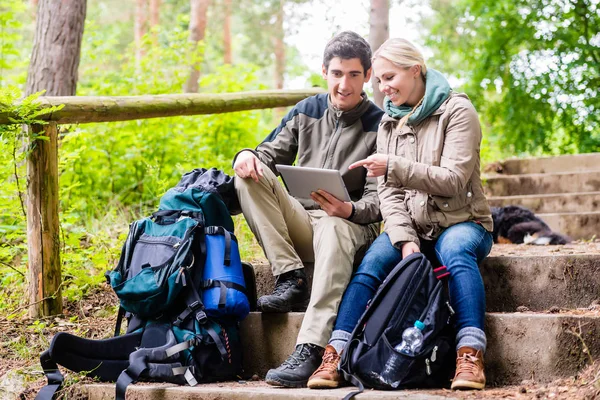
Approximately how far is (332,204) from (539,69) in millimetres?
6014

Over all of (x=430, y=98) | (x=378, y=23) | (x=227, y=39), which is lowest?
(x=430, y=98)

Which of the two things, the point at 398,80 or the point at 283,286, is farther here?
the point at 283,286

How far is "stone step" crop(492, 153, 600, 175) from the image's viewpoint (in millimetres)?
7148

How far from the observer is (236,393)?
9.19ft

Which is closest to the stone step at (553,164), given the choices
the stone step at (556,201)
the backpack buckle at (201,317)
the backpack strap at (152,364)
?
the stone step at (556,201)

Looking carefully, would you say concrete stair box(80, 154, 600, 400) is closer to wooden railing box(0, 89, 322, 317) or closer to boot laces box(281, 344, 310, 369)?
boot laces box(281, 344, 310, 369)

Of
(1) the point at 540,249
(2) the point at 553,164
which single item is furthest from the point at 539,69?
(1) the point at 540,249

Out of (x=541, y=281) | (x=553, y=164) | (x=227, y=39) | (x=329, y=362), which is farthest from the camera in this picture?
(x=227, y=39)

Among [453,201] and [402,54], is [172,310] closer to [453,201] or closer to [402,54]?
→ [453,201]

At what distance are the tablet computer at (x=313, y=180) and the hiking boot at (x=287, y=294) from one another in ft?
1.37

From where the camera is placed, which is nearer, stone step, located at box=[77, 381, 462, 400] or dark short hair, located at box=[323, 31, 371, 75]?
stone step, located at box=[77, 381, 462, 400]

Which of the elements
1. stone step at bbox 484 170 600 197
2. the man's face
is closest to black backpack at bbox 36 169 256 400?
the man's face

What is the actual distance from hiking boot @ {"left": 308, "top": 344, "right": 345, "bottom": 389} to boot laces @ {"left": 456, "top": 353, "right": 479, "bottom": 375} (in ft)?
1.62

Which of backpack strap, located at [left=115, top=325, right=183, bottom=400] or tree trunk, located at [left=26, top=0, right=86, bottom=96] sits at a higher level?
tree trunk, located at [left=26, top=0, right=86, bottom=96]
